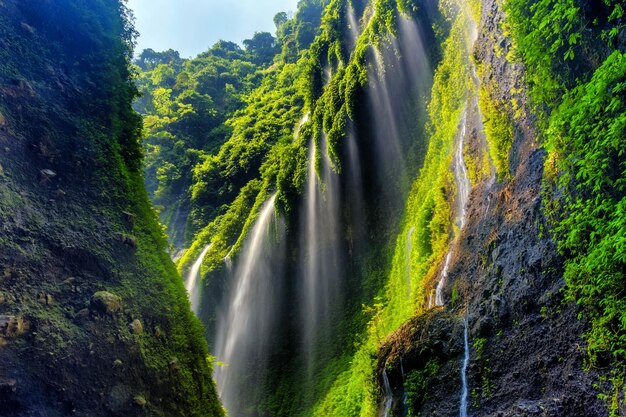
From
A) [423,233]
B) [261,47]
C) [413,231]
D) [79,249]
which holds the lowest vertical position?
[79,249]

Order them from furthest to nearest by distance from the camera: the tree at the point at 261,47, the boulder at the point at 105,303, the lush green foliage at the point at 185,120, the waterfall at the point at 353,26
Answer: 1. the tree at the point at 261,47
2. the lush green foliage at the point at 185,120
3. the waterfall at the point at 353,26
4. the boulder at the point at 105,303

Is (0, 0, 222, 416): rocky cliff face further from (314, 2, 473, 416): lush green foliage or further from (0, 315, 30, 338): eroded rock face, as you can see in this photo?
(314, 2, 473, 416): lush green foliage

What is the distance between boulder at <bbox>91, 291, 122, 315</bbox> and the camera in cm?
768

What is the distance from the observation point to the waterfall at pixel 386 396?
8.82 meters

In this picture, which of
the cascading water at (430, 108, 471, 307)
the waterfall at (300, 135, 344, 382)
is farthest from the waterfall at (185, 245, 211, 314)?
the cascading water at (430, 108, 471, 307)

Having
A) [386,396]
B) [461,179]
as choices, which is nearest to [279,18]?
[461,179]

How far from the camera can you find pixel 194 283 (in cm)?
2120

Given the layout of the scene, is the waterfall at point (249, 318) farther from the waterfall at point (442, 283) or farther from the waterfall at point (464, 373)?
the waterfall at point (464, 373)

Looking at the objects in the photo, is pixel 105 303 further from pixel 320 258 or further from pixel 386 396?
pixel 320 258

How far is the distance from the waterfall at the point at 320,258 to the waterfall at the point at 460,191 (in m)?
6.67

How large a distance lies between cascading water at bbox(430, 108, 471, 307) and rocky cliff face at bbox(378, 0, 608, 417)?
0.57 metres

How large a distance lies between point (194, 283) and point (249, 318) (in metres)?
4.35

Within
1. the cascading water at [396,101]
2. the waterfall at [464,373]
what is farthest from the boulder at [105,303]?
the cascading water at [396,101]

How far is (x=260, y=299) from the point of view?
1856 centimetres
